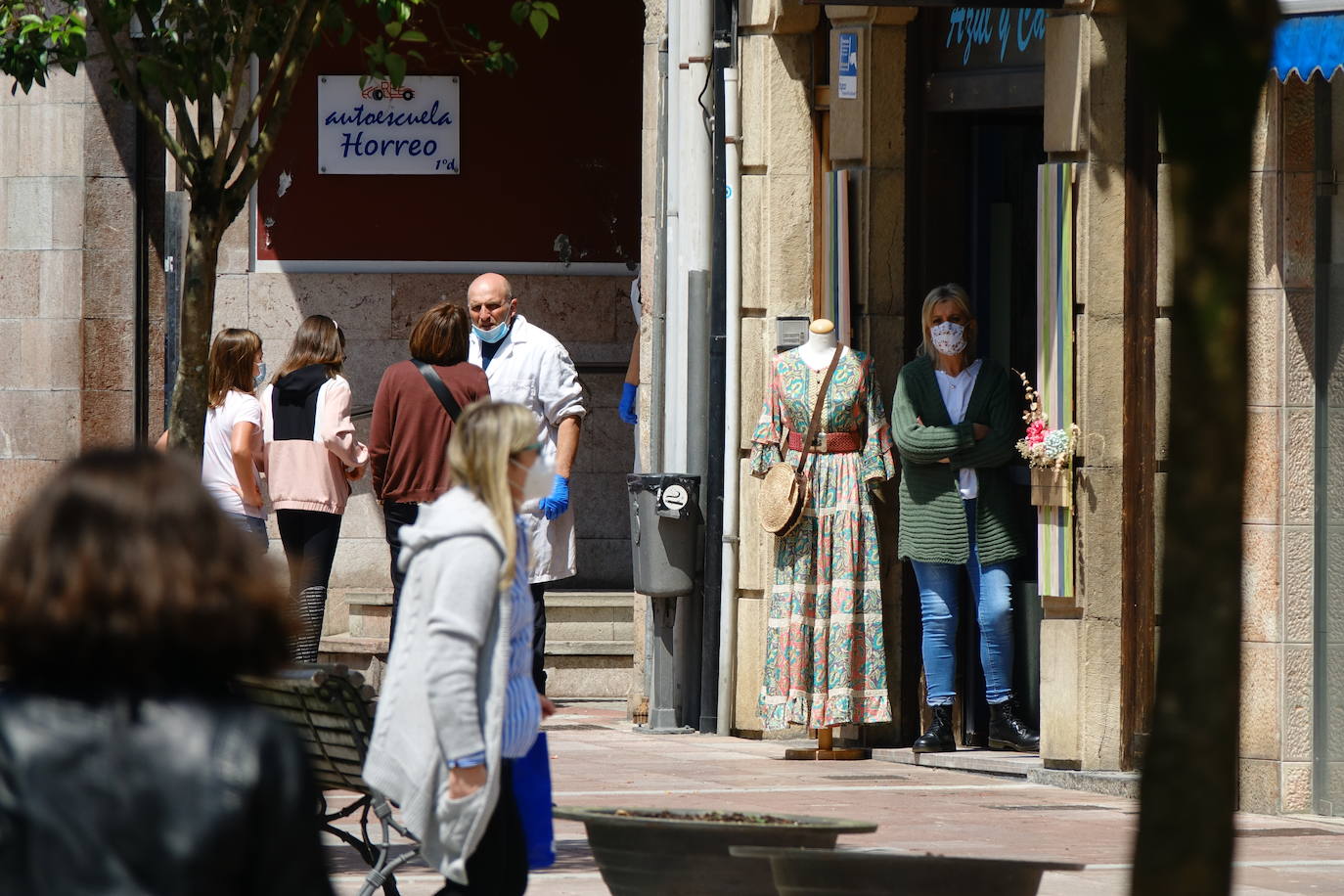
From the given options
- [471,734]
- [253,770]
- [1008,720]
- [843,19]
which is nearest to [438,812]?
[471,734]

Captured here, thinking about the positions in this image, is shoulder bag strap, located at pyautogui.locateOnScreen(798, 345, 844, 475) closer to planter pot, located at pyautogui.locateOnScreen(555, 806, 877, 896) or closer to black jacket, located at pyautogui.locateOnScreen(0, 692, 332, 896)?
planter pot, located at pyautogui.locateOnScreen(555, 806, 877, 896)

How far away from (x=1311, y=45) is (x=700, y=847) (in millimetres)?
4628

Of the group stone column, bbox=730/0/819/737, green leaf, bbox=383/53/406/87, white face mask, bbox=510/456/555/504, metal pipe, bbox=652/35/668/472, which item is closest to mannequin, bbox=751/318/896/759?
stone column, bbox=730/0/819/737

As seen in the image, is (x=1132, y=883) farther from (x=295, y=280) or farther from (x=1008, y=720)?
(x=295, y=280)

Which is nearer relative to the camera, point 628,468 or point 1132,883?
point 1132,883

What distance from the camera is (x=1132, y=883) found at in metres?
3.34

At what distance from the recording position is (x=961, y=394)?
10.4m

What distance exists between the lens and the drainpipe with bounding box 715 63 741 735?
11.4 metres

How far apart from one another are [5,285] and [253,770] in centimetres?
1331

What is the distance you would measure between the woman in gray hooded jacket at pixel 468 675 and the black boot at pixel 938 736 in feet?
18.3

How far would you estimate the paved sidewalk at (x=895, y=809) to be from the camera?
739 centimetres

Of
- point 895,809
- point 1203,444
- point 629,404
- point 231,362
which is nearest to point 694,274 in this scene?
point 629,404

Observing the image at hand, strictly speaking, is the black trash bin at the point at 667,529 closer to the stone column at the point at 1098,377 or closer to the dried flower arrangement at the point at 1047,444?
the dried flower arrangement at the point at 1047,444

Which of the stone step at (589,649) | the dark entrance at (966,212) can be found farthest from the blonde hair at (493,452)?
the stone step at (589,649)
